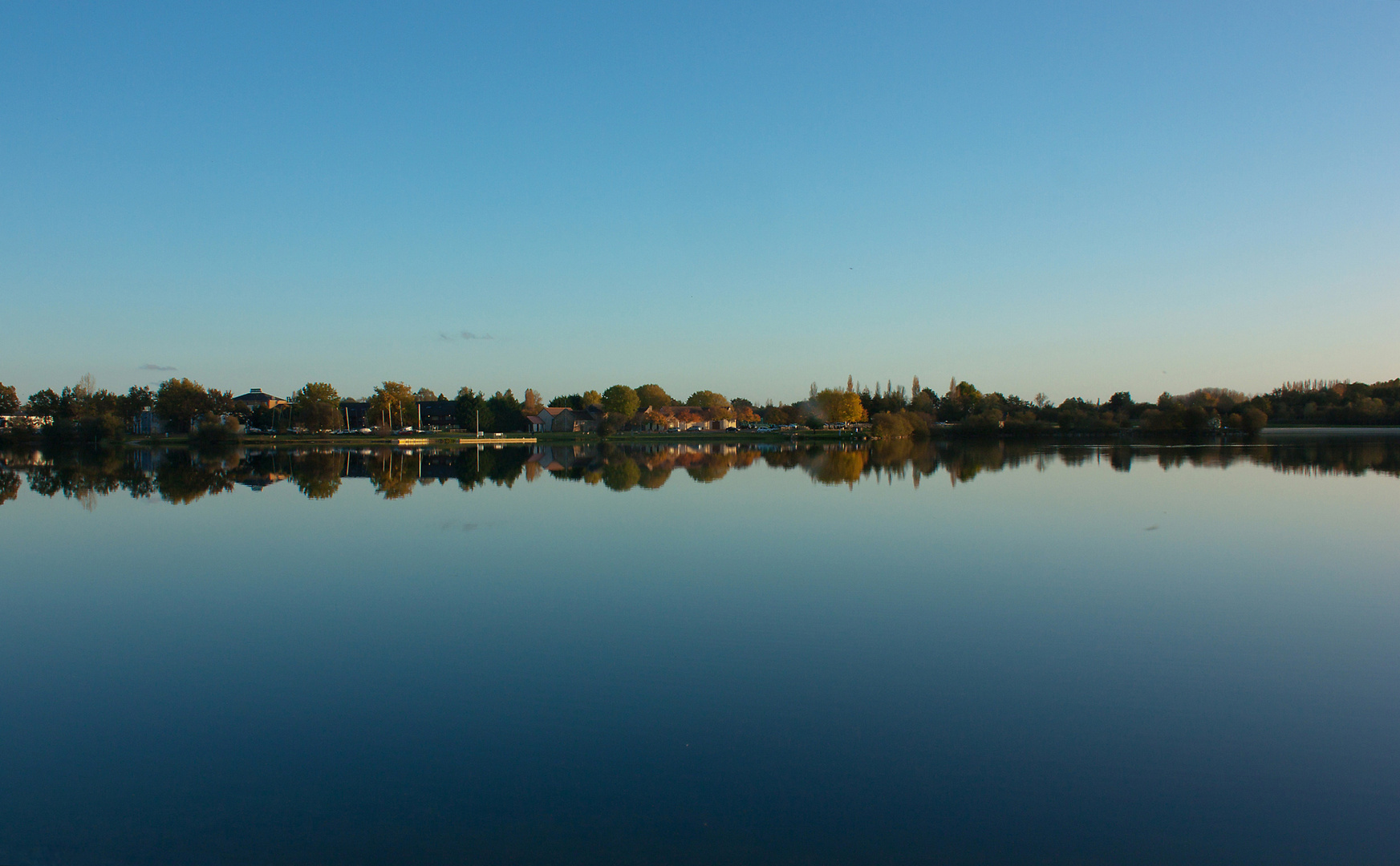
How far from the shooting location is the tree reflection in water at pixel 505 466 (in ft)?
88.6

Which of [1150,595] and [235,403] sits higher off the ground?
[235,403]

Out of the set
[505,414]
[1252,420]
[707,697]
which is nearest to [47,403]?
[505,414]

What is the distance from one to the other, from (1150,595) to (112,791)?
10.4 metres

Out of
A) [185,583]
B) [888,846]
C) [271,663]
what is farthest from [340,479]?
[888,846]

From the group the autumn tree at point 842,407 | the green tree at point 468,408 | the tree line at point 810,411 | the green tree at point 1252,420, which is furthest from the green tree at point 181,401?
the green tree at point 1252,420

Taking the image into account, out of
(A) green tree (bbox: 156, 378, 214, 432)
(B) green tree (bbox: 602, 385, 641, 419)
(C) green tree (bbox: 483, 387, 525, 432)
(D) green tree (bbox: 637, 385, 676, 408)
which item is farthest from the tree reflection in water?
(D) green tree (bbox: 637, 385, 676, 408)

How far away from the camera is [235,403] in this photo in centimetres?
8694

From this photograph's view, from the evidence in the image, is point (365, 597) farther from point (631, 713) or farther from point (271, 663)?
point (631, 713)

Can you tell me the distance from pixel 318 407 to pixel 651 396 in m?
52.0

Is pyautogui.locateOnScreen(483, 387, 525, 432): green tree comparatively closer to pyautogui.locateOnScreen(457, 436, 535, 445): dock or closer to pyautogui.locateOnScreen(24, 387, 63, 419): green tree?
pyautogui.locateOnScreen(457, 436, 535, 445): dock

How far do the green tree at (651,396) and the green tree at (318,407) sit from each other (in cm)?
4287

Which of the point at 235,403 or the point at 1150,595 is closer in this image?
the point at 1150,595

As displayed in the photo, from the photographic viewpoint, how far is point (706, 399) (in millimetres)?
137250

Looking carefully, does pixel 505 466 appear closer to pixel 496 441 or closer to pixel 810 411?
pixel 496 441
